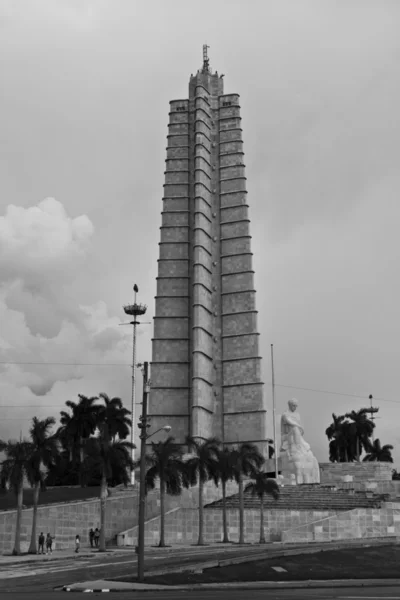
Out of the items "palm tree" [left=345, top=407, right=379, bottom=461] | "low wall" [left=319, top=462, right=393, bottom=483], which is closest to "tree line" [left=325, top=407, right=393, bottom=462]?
"palm tree" [left=345, top=407, right=379, bottom=461]

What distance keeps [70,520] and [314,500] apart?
18532 mm

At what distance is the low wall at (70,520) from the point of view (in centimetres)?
4172

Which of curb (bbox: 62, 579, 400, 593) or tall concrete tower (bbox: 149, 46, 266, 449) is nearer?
curb (bbox: 62, 579, 400, 593)

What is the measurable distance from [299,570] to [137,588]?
873 centimetres

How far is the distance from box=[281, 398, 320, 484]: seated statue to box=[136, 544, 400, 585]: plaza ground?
3084cm

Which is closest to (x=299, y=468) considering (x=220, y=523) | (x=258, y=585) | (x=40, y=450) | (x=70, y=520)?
(x=220, y=523)

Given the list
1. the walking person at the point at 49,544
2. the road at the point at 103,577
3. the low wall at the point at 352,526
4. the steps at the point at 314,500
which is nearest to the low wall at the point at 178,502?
the steps at the point at 314,500

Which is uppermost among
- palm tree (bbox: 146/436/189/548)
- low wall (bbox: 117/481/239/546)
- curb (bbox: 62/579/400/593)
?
palm tree (bbox: 146/436/189/548)

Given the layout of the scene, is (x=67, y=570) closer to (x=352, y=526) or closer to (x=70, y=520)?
(x=70, y=520)

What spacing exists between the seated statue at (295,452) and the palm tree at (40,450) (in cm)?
2875

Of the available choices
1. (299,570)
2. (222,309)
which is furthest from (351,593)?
(222,309)

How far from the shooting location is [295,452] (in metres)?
66.9

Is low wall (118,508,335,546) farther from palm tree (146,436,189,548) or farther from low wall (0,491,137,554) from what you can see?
palm tree (146,436,189,548)

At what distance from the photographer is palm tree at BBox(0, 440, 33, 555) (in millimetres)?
41375
